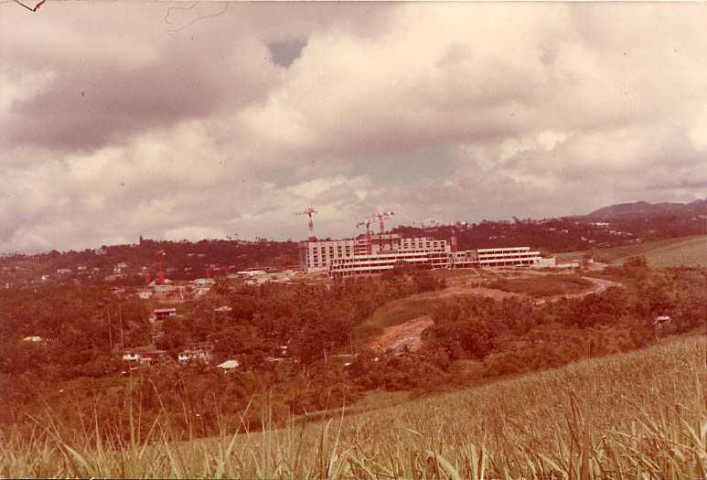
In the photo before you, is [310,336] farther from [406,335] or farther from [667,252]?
[667,252]

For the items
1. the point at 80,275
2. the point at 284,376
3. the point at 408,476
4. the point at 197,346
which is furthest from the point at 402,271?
the point at 408,476

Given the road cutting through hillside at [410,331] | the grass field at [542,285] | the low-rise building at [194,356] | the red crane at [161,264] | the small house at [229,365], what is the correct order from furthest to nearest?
the grass field at [542,285] < the road cutting through hillside at [410,331] < the small house at [229,365] < the low-rise building at [194,356] < the red crane at [161,264]

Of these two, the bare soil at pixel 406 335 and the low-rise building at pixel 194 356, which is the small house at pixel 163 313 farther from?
the bare soil at pixel 406 335

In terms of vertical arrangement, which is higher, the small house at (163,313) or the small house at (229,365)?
the small house at (163,313)

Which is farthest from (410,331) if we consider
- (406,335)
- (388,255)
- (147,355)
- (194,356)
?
(147,355)

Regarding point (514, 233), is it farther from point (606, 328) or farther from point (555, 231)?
point (606, 328)

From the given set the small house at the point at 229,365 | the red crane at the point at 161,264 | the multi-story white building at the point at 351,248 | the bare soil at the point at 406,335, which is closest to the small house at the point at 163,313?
the red crane at the point at 161,264
